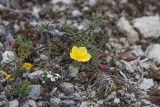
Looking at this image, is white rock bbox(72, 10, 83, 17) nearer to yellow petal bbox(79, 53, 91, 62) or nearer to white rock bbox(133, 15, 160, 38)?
white rock bbox(133, 15, 160, 38)

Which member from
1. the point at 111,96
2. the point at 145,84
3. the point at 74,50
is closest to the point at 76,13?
the point at 74,50

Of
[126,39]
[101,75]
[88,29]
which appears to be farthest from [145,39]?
[101,75]

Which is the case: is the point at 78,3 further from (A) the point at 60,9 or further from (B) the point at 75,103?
(B) the point at 75,103

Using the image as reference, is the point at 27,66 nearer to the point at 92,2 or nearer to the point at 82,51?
the point at 82,51

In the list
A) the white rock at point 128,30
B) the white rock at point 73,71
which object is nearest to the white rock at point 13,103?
the white rock at point 73,71

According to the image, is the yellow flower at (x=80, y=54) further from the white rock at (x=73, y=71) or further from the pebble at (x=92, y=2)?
the pebble at (x=92, y=2)

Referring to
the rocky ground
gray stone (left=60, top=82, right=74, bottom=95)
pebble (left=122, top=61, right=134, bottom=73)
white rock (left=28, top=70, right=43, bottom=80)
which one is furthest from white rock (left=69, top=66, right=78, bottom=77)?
pebble (left=122, top=61, right=134, bottom=73)
